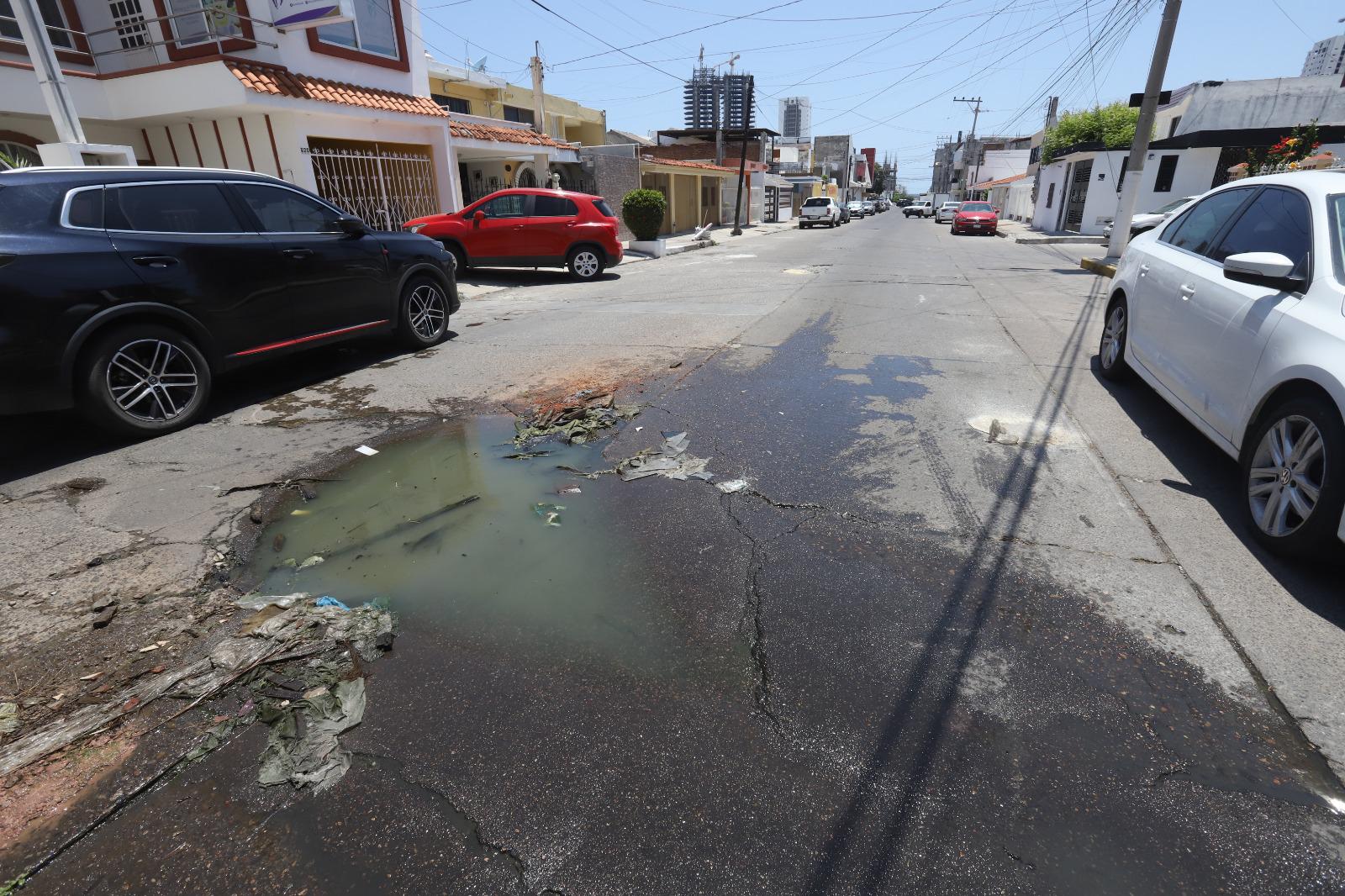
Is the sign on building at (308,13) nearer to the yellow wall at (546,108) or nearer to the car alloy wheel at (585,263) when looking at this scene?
the car alloy wheel at (585,263)

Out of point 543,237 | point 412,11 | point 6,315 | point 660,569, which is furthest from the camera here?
point 412,11

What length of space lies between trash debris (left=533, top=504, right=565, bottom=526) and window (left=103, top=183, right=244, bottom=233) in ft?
12.8

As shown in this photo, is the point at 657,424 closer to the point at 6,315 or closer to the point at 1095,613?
the point at 1095,613

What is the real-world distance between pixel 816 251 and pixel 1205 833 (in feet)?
73.5

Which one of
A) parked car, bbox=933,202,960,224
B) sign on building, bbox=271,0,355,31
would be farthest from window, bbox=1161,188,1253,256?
parked car, bbox=933,202,960,224

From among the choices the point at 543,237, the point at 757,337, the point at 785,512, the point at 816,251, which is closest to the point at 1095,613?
the point at 785,512

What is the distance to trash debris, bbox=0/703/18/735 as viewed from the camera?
2.41m

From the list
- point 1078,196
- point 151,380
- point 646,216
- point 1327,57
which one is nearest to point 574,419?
point 151,380

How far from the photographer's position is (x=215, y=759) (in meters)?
2.30

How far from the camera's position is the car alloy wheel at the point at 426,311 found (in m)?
7.65

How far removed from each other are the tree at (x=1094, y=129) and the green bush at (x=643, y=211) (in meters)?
24.3

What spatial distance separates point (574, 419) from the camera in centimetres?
543

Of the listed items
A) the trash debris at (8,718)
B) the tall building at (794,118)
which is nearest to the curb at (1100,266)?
the trash debris at (8,718)

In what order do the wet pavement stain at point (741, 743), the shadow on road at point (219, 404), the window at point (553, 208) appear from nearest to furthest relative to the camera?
the wet pavement stain at point (741, 743), the shadow on road at point (219, 404), the window at point (553, 208)
